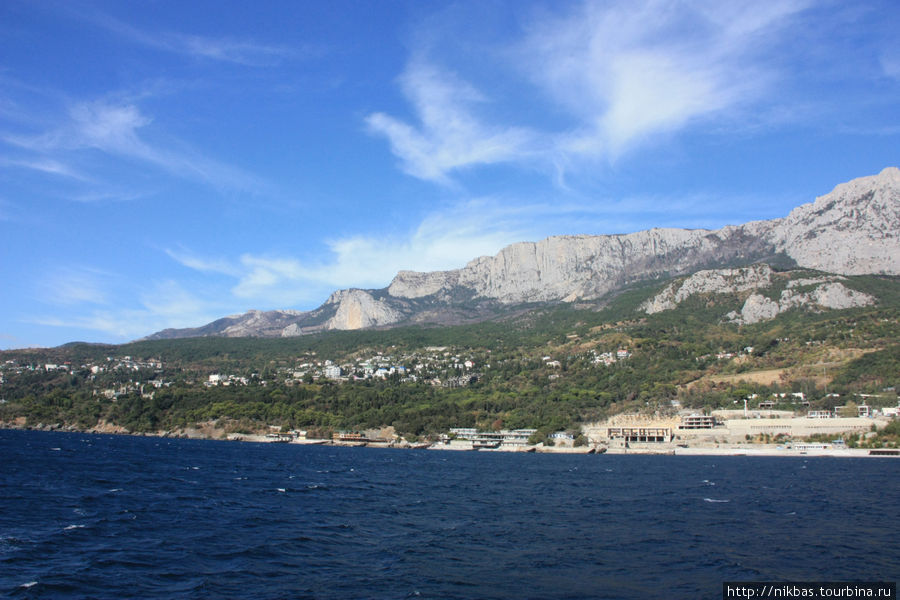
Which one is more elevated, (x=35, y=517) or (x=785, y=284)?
(x=785, y=284)

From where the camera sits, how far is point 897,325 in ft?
438

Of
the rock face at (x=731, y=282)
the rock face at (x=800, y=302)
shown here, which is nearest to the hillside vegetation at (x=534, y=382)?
the rock face at (x=800, y=302)

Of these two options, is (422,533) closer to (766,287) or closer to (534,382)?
(534,382)

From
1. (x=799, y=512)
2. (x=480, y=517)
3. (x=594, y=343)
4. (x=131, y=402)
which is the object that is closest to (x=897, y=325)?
(x=594, y=343)

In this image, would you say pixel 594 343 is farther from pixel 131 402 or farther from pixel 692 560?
pixel 692 560

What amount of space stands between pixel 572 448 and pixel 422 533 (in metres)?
81.9

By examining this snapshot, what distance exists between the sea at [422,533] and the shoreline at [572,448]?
39163mm

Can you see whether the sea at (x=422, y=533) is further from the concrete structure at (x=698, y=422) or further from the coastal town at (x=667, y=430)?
the concrete structure at (x=698, y=422)

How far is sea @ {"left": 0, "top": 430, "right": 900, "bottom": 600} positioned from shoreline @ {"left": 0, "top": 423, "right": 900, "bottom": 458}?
1542 inches

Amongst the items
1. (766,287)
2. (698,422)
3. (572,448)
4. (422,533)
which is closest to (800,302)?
(766,287)

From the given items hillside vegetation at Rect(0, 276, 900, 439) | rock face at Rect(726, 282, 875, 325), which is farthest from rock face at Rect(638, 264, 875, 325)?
hillside vegetation at Rect(0, 276, 900, 439)

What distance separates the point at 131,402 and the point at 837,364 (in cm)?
14236

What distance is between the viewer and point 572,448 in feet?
363

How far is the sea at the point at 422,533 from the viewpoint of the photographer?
23.2 meters
